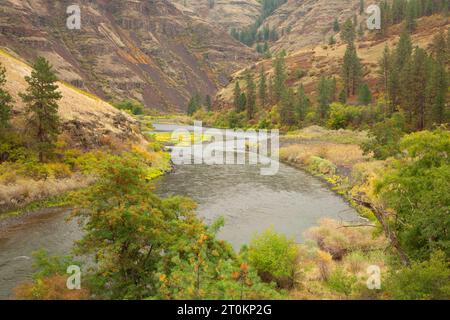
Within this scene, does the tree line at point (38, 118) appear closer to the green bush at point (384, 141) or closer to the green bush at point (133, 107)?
the green bush at point (384, 141)

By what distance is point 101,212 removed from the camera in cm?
1355

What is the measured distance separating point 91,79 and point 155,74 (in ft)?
115

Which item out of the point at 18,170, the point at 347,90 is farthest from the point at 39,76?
the point at 347,90

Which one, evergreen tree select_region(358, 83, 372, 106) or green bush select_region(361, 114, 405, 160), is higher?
evergreen tree select_region(358, 83, 372, 106)

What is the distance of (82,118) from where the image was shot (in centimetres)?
4669

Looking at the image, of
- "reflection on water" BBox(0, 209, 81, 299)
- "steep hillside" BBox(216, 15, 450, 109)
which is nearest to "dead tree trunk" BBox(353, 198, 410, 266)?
"reflection on water" BBox(0, 209, 81, 299)

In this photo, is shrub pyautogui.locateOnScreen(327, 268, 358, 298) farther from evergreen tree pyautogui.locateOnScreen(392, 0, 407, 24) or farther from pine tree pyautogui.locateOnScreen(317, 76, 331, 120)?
evergreen tree pyautogui.locateOnScreen(392, 0, 407, 24)

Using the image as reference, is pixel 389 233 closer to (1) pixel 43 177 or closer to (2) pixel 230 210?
(2) pixel 230 210

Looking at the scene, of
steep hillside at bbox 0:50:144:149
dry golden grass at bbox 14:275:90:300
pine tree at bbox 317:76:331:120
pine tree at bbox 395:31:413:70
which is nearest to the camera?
dry golden grass at bbox 14:275:90:300

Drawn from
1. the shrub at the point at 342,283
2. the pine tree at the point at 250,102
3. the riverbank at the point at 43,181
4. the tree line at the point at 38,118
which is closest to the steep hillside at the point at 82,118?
the tree line at the point at 38,118

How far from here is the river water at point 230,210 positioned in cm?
2275

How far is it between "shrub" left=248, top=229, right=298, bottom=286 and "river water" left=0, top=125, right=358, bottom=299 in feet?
6.61

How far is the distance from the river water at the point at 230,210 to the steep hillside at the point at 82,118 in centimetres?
958

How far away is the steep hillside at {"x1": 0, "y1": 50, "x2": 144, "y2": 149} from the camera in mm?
43531
